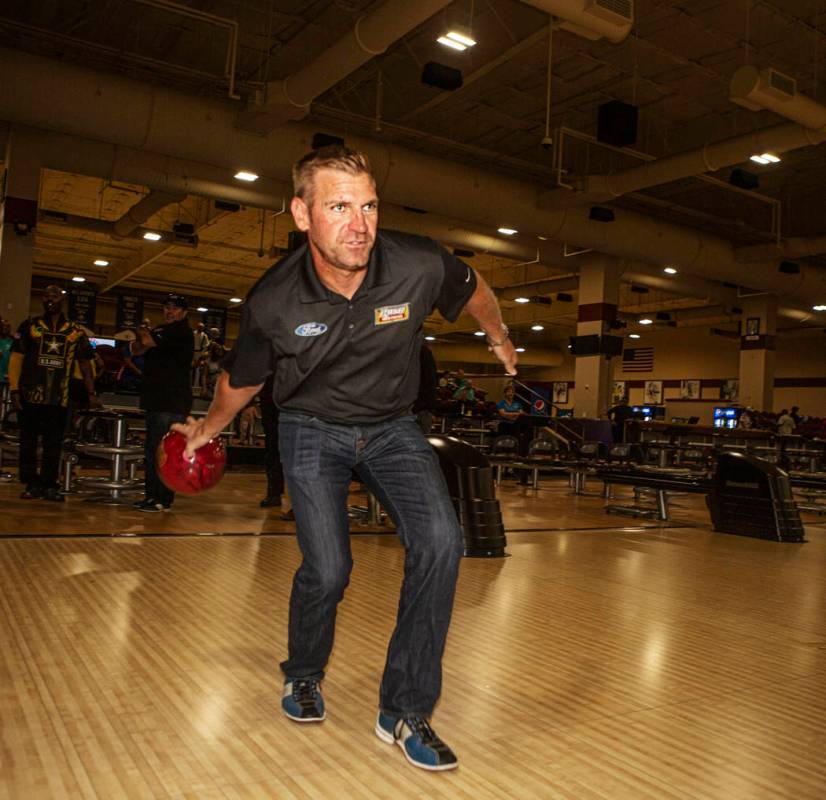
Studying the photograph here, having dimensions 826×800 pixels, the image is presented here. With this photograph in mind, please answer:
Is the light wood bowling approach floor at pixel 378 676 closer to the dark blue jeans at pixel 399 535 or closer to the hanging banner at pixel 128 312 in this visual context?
the dark blue jeans at pixel 399 535

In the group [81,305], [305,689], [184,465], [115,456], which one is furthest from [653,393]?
[305,689]

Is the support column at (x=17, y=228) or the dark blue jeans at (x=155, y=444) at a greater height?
the support column at (x=17, y=228)

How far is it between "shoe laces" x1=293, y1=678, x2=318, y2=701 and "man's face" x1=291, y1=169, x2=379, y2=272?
40.9 inches

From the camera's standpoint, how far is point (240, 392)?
6.66 ft

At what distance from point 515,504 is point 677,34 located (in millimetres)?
5509

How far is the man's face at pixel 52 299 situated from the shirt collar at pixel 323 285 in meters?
4.37

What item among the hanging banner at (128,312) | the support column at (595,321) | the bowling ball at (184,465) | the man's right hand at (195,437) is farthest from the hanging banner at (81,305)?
the man's right hand at (195,437)

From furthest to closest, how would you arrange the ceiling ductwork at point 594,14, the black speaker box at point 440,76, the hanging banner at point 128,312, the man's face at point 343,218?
the hanging banner at point 128,312 < the black speaker box at point 440,76 < the ceiling ductwork at point 594,14 < the man's face at point 343,218

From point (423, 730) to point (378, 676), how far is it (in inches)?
24.3

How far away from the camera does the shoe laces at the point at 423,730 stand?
185 centimetres

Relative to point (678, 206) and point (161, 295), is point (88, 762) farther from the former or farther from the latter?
point (161, 295)

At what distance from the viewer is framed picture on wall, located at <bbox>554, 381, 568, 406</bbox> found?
31.2m

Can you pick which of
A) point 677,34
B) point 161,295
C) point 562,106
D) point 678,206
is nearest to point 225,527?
point 677,34

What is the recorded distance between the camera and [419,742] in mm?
1843
